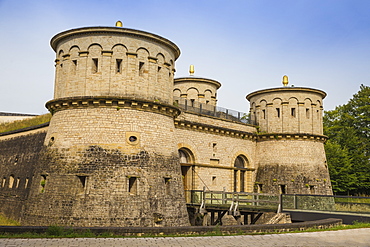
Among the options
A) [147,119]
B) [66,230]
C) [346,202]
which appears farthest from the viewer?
[147,119]

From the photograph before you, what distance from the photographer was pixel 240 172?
27172 millimetres

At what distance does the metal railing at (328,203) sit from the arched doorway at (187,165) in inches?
263

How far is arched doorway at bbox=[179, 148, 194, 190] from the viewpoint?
906 inches

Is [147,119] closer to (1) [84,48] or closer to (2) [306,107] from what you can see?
(1) [84,48]

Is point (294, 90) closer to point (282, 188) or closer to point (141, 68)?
point (282, 188)

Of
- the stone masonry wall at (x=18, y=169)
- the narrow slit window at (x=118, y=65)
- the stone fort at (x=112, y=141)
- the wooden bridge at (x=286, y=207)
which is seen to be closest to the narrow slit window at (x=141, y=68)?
the stone fort at (x=112, y=141)

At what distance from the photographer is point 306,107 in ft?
92.4

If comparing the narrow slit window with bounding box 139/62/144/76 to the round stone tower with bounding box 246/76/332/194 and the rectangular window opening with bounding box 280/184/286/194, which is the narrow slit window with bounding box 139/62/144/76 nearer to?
the round stone tower with bounding box 246/76/332/194

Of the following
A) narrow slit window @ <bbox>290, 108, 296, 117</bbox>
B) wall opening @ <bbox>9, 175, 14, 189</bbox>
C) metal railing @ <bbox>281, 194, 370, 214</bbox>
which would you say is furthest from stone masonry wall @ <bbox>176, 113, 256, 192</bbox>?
wall opening @ <bbox>9, 175, 14, 189</bbox>

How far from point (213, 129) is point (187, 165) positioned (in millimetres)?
3315

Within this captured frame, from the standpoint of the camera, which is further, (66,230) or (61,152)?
(61,152)

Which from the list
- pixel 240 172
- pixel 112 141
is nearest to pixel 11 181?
pixel 112 141

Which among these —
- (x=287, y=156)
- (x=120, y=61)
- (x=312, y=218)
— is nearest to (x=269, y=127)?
(x=287, y=156)

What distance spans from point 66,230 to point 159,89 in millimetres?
10349
